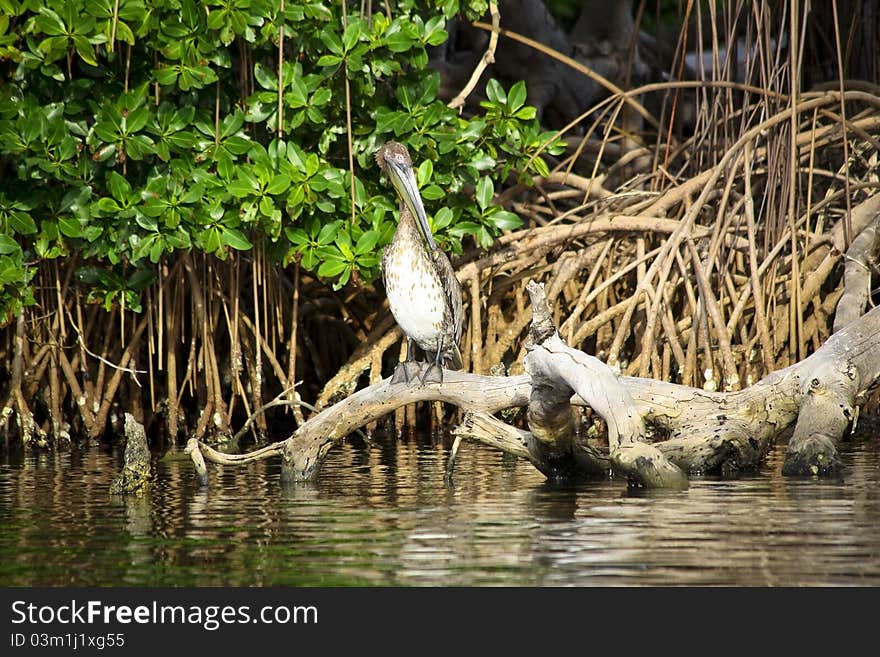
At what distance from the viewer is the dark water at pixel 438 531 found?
17.0 feet

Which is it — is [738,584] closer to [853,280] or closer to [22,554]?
[22,554]

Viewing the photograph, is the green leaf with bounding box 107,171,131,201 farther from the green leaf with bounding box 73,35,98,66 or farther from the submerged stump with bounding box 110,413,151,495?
the submerged stump with bounding box 110,413,151,495

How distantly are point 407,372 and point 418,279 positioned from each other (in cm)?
65

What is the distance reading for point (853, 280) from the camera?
8953 millimetres

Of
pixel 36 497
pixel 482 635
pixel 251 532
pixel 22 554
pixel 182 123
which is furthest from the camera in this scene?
pixel 182 123

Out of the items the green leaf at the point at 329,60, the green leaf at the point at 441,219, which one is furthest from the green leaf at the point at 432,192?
the green leaf at the point at 329,60

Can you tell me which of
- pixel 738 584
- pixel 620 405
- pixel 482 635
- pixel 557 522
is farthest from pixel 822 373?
pixel 482 635

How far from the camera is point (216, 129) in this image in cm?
903

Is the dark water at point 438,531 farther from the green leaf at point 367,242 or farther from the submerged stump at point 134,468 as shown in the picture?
the green leaf at point 367,242

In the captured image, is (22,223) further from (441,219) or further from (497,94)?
(497,94)

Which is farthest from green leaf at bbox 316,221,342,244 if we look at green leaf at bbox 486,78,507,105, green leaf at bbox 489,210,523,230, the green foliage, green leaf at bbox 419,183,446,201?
green leaf at bbox 486,78,507,105

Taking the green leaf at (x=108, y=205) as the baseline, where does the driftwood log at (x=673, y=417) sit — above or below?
below

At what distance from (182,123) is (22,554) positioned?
149 inches

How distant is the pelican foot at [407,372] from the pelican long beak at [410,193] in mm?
692
